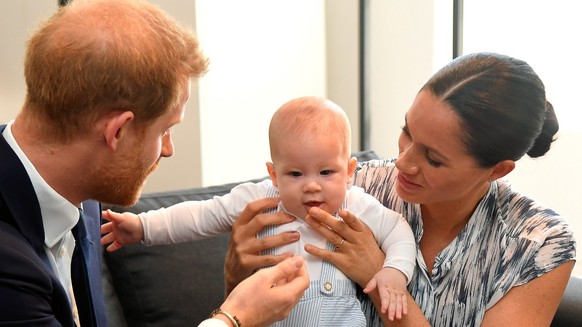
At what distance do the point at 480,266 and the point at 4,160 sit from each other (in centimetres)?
109

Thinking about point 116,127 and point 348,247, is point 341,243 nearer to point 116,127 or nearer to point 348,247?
point 348,247

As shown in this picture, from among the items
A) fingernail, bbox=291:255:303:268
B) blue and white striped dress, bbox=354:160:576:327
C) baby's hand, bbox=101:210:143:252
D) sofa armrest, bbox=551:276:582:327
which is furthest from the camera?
sofa armrest, bbox=551:276:582:327

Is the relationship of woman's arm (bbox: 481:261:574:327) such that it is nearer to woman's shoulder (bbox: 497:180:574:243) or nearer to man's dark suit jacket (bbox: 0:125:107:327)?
woman's shoulder (bbox: 497:180:574:243)

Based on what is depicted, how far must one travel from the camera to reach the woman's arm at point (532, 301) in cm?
180

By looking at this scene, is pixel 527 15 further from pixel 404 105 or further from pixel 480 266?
pixel 480 266

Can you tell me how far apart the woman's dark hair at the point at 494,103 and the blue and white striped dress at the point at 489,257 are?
0.17 meters

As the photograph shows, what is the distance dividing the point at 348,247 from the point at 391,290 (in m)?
0.15

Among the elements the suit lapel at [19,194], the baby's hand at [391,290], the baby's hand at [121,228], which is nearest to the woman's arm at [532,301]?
the baby's hand at [391,290]

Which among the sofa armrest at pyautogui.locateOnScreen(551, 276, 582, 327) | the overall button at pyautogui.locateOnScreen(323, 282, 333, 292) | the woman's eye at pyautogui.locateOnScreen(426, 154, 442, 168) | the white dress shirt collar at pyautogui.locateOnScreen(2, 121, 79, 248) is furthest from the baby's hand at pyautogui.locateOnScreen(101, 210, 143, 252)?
the sofa armrest at pyautogui.locateOnScreen(551, 276, 582, 327)

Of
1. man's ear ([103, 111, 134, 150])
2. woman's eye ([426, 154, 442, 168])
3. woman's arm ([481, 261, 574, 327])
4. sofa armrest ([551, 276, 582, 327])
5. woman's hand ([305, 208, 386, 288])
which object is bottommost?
sofa armrest ([551, 276, 582, 327])

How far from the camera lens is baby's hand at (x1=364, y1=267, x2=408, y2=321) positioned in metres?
1.74

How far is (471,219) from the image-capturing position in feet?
6.31

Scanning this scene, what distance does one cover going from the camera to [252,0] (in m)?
3.84

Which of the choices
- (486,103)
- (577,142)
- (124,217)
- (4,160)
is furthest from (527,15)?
(4,160)
